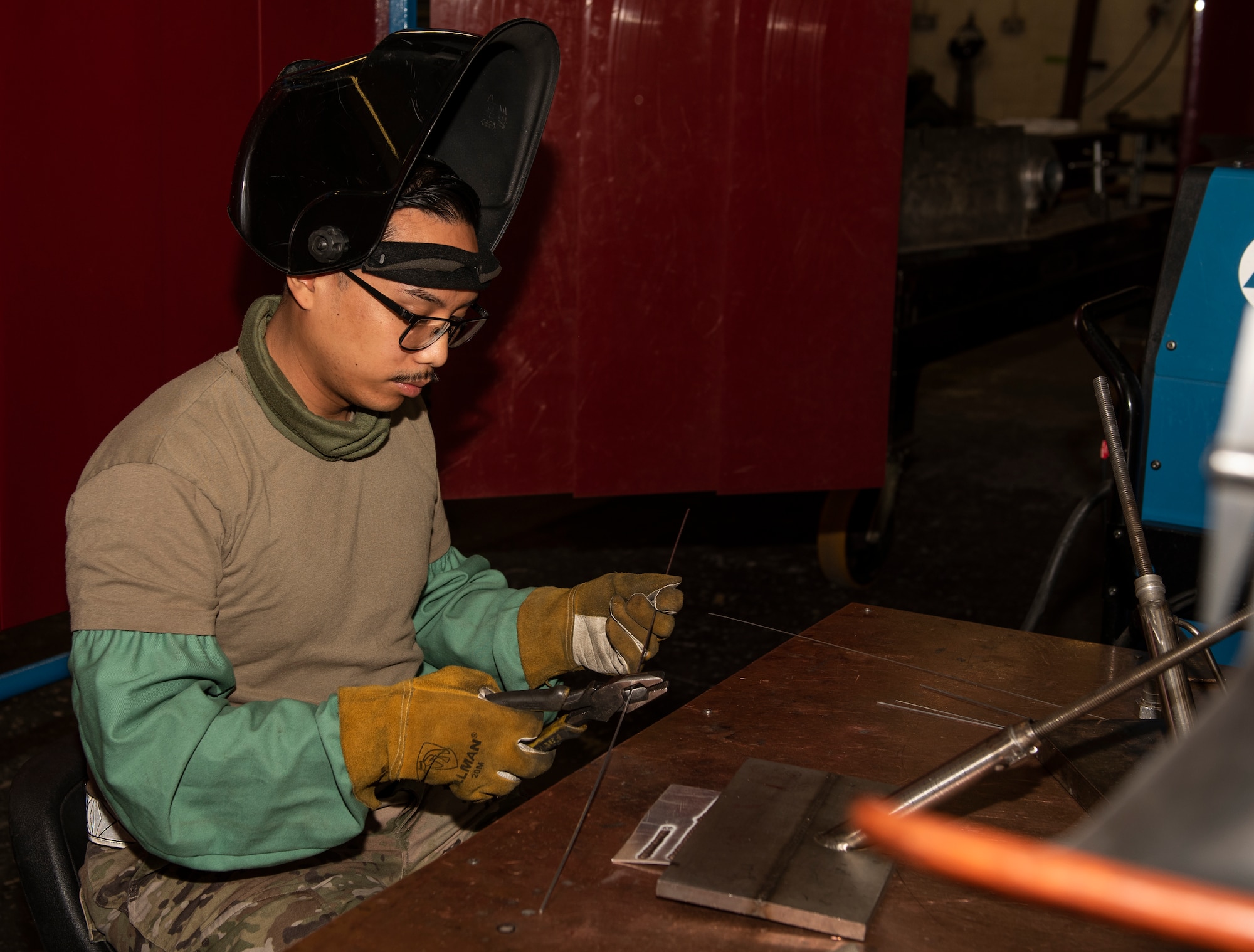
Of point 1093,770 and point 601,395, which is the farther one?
point 601,395

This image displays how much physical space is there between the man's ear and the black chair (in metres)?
0.62

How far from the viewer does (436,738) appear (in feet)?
4.08

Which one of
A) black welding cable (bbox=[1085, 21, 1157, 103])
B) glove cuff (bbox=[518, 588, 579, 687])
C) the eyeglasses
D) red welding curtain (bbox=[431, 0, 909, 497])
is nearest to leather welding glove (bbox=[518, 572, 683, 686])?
glove cuff (bbox=[518, 588, 579, 687])

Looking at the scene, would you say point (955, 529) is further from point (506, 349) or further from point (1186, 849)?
point (1186, 849)

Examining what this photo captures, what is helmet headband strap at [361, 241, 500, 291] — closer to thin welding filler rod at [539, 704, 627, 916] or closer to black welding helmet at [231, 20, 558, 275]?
black welding helmet at [231, 20, 558, 275]

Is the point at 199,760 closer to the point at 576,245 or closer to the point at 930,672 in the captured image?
the point at 930,672

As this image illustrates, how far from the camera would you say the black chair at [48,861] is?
1.23 meters

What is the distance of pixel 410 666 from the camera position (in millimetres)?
1642

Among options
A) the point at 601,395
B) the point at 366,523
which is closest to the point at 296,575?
the point at 366,523

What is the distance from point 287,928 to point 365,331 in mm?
698

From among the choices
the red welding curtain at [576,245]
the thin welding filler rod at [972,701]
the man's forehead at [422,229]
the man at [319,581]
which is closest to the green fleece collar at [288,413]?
the man at [319,581]

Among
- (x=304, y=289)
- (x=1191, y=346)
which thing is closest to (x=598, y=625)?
(x=304, y=289)

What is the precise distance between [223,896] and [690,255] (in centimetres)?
193

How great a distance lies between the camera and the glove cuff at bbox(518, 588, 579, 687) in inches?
64.6
